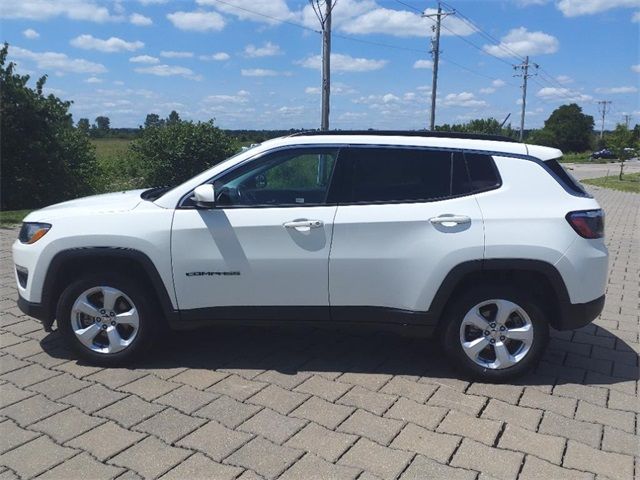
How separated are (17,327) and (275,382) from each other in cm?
256

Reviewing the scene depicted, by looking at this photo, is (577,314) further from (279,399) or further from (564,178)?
(279,399)

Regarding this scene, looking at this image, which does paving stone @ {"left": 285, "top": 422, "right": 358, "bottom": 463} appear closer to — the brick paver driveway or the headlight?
the brick paver driveway

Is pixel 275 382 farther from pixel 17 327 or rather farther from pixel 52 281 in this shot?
pixel 17 327

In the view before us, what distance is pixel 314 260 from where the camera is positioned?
3988mm

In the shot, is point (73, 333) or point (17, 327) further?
point (17, 327)

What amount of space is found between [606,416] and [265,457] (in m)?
2.14

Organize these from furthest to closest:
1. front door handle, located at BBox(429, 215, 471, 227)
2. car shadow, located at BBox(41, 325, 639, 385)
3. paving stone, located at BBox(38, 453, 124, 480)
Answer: car shadow, located at BBox(41, 325, 639, 385) < front door handle, located at BBox(429, 215, 471, 227) < paving stone, located at BBox(38, 453, 124, 480)

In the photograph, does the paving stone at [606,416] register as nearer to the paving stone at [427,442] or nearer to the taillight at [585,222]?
the paving stone at [427,442]

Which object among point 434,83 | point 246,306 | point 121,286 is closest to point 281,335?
point 246,306

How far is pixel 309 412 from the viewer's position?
3580 mm

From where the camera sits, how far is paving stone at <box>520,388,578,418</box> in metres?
3.68

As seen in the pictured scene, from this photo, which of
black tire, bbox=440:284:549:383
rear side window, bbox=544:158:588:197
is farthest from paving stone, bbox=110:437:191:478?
rear side window, bbox=544:158:588:197

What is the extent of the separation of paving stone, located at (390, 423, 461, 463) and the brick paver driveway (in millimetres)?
10

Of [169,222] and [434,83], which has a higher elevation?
[434,83]
